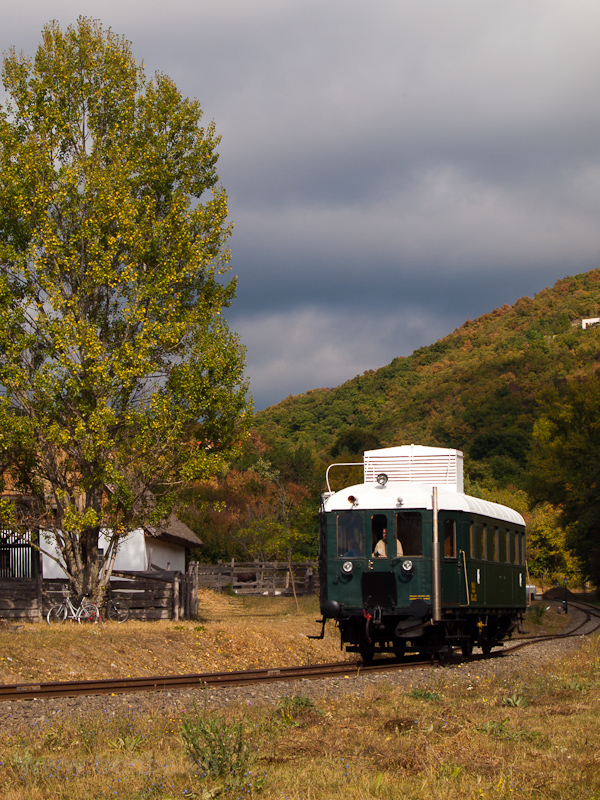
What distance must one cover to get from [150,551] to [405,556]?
22.7 meters

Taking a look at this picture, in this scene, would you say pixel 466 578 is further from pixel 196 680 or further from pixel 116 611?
pixel 116 611

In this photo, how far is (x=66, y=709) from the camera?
10219 millimetres

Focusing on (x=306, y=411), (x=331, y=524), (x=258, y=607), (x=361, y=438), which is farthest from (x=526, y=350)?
(x=331, y=524)

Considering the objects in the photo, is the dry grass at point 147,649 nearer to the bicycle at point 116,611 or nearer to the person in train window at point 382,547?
the bicycle at point 116,611

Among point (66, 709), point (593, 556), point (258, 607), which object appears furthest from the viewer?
point (593, 556)

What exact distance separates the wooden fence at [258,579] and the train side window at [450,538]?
26019 mm

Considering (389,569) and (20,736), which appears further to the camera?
(389,569)

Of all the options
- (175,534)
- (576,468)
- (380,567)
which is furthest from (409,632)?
(576,468)

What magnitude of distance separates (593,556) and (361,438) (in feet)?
128

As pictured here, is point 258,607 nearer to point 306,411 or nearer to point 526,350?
point 306,411

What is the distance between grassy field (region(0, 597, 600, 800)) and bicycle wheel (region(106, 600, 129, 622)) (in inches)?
457

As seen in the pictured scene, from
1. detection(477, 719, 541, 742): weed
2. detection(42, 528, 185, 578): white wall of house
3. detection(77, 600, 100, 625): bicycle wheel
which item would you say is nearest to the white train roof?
detection(477, 719, 541, 742): weed

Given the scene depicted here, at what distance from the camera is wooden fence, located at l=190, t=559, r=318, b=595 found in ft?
138

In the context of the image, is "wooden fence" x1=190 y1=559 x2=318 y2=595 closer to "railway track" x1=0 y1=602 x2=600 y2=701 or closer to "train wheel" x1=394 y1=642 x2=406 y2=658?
"train wheel" x1=394 y1=642 x2=406 y2=658
